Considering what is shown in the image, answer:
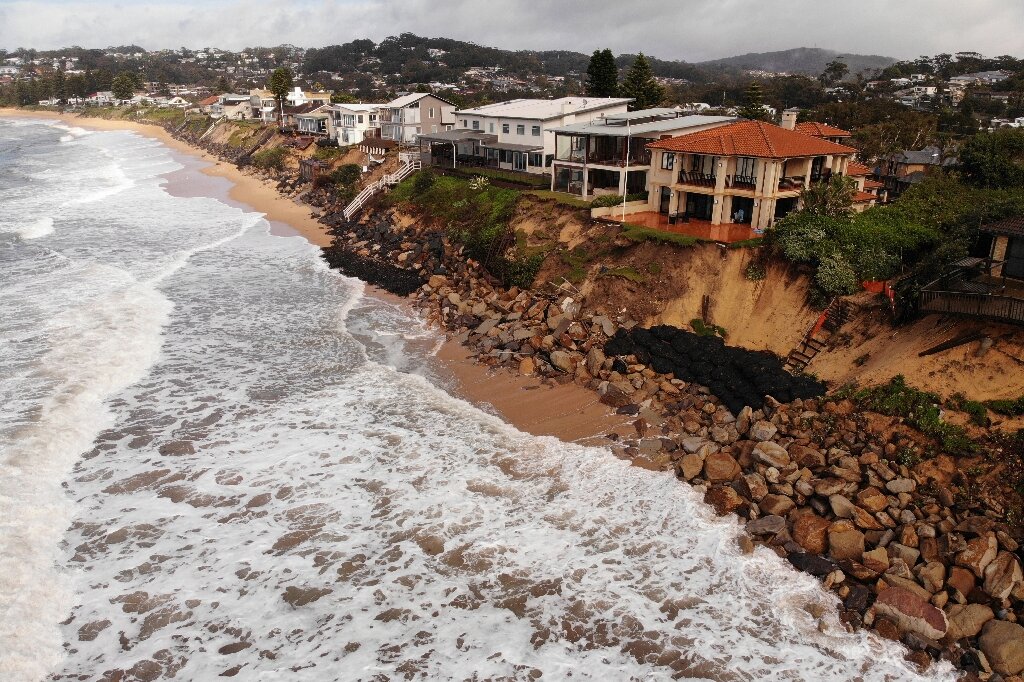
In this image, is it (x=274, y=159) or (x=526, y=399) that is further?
(x=274, y=159)

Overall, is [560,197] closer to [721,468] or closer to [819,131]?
[819,131]

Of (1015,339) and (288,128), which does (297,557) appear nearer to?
(1015,339)

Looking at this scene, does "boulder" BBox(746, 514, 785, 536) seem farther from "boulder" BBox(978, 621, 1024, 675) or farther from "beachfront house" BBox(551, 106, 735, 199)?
"beachfront house" BBox(551, 106, 735, 199)

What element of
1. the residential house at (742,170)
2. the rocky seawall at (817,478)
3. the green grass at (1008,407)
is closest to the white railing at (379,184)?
the residential house at (742,170)

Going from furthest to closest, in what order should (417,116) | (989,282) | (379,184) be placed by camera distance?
(417,116) → (379,184) → (989,282)

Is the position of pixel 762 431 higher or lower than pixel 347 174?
lower

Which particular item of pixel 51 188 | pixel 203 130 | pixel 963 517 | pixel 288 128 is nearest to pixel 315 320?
pixel 963 517

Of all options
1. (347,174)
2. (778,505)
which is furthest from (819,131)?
(347,174)
